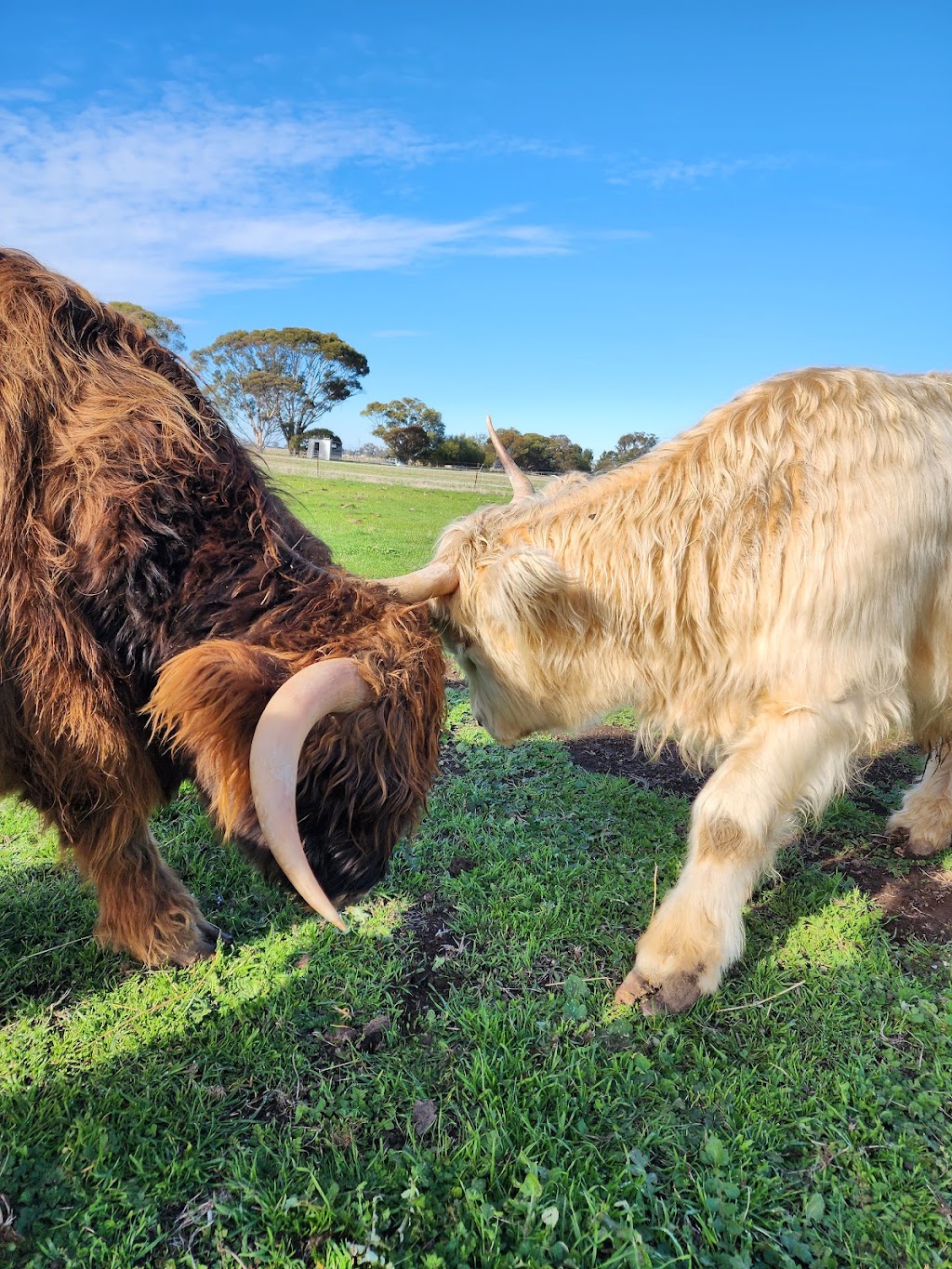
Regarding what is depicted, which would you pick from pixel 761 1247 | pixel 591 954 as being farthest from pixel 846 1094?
pixel 591 954

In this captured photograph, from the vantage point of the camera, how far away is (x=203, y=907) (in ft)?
10.9

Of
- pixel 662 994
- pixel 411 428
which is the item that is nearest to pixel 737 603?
pixel 662 994

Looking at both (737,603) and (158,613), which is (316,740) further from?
(737,603)

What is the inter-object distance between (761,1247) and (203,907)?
248 centimetres

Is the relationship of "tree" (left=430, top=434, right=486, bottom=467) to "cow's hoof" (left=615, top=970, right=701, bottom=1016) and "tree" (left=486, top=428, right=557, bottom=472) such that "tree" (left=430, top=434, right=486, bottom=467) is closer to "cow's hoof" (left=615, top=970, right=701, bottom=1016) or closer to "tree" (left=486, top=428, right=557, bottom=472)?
"tree" (left=486, top=428, right=557, bottom=472)

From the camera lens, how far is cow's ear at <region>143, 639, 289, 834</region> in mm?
1911

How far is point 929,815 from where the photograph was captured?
3951 mm

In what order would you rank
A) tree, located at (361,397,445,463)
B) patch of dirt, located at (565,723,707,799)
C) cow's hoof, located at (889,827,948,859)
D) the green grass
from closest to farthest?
cow's hoof, located at (889,827,948,859) < patch of dirt, located at (565,723,707,799) < the green grass < tree, located at (361,397,445,463)

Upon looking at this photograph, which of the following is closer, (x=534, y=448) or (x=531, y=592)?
(x=531, y=592)

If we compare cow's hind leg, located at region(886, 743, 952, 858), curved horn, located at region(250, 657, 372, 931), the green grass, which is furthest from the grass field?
the green grass

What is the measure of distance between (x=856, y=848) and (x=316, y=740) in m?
3.32

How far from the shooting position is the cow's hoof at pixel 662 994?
273 centimetres

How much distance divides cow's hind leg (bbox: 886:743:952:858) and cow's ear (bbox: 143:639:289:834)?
3.60 m

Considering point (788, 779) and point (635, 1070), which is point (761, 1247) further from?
point (788, 779)
